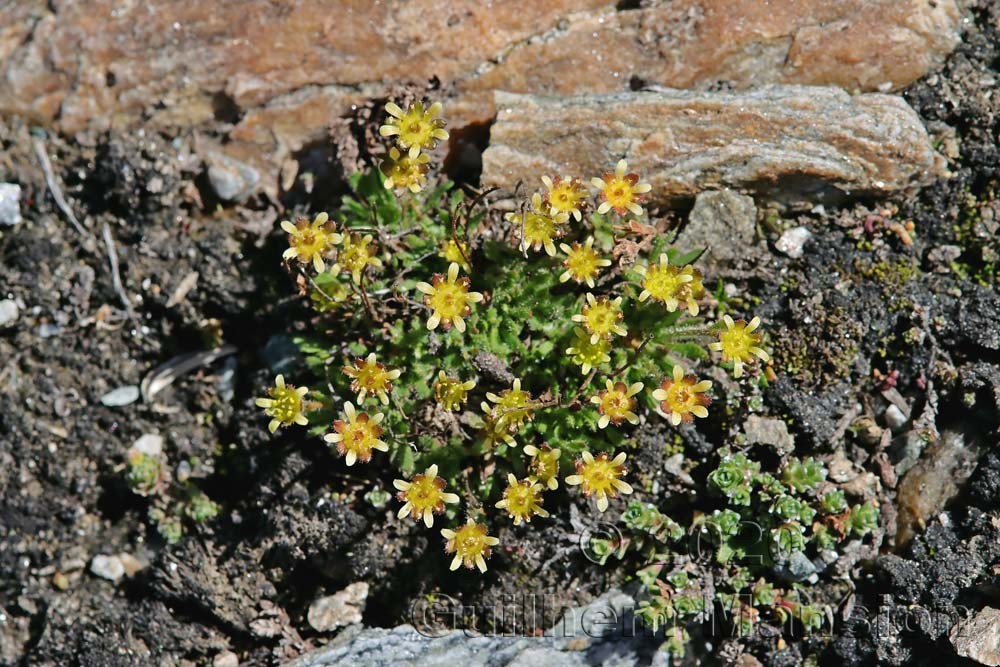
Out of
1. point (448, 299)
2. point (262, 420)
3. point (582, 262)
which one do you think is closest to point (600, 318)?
point (582, 262)

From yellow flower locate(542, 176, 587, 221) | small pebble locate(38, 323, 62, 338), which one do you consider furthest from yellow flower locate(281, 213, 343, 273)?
small pebble locate(38, 323, 62, 338)

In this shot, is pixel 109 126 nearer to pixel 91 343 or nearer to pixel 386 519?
pixel 91 343

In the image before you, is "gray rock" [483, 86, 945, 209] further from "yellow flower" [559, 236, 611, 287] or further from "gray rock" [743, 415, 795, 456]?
"gray rock" [743, 415, 795, 456]

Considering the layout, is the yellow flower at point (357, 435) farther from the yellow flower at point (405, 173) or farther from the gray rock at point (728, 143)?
the gray rock at point (728, 143)

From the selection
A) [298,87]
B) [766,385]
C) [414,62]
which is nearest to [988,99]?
[766,385]

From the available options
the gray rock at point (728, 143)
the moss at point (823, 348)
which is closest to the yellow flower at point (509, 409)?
the gray rock at point (728, 143)
